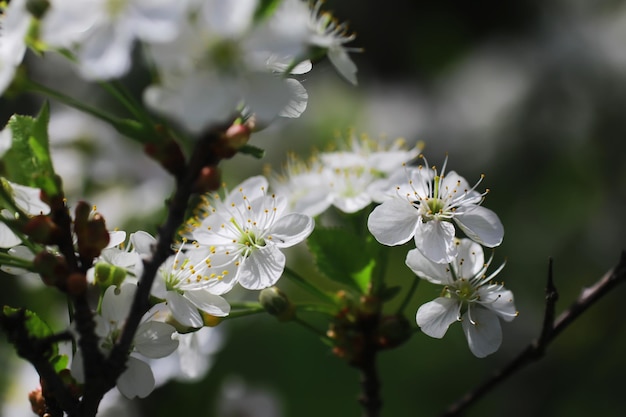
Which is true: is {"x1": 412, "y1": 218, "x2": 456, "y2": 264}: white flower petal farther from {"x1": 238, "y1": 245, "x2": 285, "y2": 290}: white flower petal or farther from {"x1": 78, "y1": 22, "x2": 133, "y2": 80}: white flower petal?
{"x1": 78, "y1": 22, "x2": 133, "y2": 80}: white flower petal

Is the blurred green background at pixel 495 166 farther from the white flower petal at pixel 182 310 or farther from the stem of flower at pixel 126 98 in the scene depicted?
the stem of flower at pixel 126 98

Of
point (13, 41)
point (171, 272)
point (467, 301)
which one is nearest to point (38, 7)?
point (13, 41)

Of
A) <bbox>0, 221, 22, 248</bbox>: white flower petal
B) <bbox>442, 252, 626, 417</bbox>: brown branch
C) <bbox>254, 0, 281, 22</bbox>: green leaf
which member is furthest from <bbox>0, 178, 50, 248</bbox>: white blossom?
<bbox>442, 252, 626, 417</bbox>: brown branch

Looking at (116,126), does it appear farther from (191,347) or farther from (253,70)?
(191,347)

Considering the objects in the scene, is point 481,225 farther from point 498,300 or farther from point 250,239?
point 250,239

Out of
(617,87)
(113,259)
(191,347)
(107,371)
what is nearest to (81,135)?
(191,347)

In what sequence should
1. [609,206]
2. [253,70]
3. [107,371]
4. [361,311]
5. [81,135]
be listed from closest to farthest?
[253,70]
[107,371]
[361,311]
[81,135]
[609,206]
